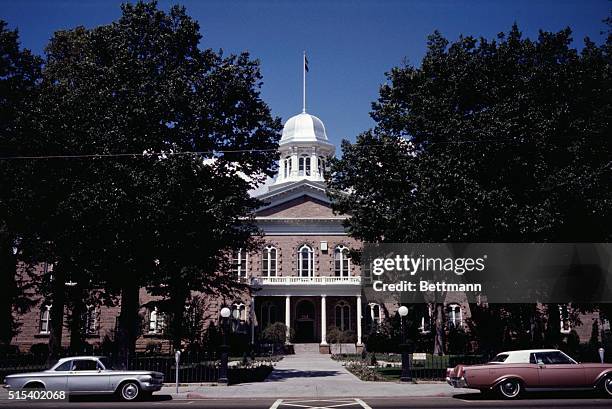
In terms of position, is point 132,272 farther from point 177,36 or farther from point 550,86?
point 550,86

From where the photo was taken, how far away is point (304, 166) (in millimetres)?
60938

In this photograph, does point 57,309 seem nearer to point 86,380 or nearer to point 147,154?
point 147,154

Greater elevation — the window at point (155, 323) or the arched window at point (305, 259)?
the arched window at point (305, 259)

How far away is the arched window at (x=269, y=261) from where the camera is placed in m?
51.7

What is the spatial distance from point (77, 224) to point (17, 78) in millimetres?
10668

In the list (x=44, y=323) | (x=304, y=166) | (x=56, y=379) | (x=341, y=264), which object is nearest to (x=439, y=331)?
(x=341, y=264)

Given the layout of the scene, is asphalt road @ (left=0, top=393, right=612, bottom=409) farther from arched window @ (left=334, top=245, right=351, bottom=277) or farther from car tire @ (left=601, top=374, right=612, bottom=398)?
arched window @ (left=334, top=245, right=351, bottom=277)

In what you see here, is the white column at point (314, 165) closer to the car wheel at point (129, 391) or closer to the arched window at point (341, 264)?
the arched window at point (341, 264)

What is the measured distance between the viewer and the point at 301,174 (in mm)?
60531

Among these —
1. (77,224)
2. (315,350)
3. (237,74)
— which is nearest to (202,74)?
(237,74)

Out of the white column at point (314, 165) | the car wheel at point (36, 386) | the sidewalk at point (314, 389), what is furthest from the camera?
the white column at point (314, 165)

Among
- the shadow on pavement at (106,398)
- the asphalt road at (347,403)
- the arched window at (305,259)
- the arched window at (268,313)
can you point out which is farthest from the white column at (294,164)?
the asphalt road at (347,403)

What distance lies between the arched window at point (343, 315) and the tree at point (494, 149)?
2601cm

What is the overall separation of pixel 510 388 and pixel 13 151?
22793 millimetres
